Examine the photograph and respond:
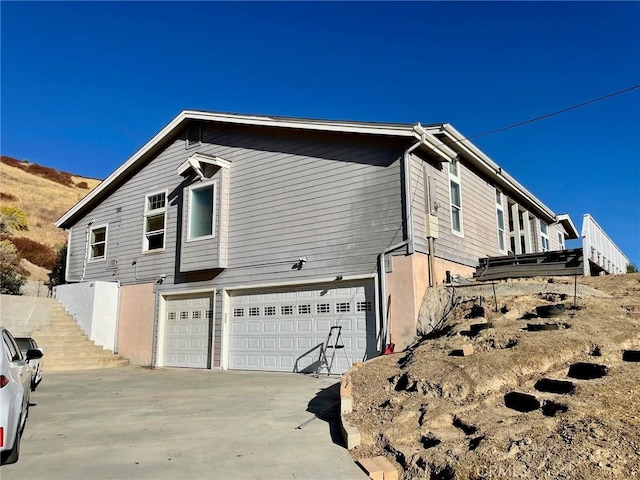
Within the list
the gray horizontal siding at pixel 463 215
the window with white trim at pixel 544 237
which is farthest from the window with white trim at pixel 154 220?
the window with white trim at pixel 544 237

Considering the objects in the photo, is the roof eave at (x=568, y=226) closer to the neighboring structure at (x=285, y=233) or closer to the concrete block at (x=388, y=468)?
the neighboring structure at (x=285, y=233)

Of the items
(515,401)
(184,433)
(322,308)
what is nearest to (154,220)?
(322,308)

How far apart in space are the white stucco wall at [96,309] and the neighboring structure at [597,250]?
1384 cm

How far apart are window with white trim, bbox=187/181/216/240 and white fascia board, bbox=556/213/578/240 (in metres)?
15.4

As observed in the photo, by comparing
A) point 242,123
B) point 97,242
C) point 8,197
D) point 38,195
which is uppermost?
point 38,195

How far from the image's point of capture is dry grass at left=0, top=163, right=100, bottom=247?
113 ft

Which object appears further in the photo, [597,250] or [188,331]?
[188,331]

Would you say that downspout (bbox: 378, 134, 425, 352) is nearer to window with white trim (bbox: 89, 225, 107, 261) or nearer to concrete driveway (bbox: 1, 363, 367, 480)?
concrete driveway (bbox: 1, 363, 367, 480)

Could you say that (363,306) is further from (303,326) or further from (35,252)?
(35,252)

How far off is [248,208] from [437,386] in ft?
28.3

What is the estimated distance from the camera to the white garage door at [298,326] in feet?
35.0

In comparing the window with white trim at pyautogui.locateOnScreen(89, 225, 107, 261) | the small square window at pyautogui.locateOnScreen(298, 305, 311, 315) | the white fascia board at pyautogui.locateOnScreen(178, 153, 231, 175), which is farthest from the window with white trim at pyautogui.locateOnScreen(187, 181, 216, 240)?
the window with white trim at pyautogui.locateOnScreen(89, 225, 107, 261)

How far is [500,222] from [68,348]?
45.3 ft

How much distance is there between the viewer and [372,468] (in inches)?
169
